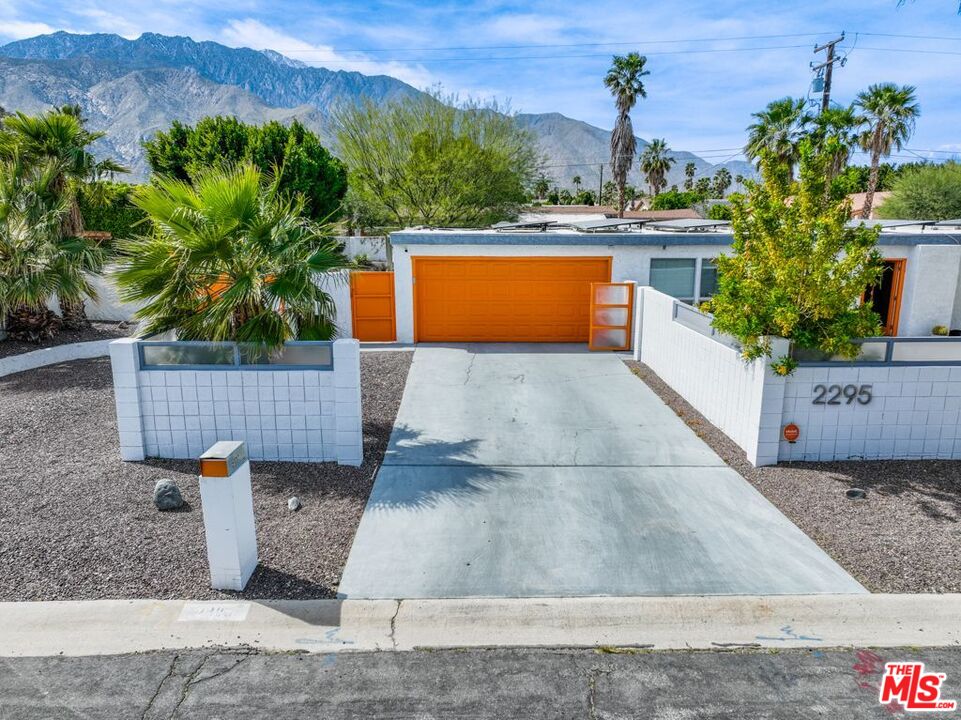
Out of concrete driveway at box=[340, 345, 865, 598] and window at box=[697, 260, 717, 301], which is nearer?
concrete driveway at box=[340, 345, 865, 598]

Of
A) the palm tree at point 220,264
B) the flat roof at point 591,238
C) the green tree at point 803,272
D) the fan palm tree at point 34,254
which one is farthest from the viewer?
the flat roof at point 591,238

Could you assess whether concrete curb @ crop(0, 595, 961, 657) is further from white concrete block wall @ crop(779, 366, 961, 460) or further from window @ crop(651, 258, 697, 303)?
window @ crop(651, 258, 697, 303)

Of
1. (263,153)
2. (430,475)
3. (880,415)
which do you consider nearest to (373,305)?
(430,475)

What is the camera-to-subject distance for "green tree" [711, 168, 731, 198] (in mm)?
83500

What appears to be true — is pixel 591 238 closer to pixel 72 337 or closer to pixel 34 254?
pixel 34 254

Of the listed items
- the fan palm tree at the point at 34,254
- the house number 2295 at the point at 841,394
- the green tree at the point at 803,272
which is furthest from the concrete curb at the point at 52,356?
the house number 2295 at the point at 841,394

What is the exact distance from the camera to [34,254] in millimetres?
12172

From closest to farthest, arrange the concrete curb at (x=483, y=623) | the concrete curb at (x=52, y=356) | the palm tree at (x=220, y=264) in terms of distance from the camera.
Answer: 1. the concrete curb at (x=483, y=623)
2. the palm tree at (x=220, y=264)
3. the concrete curb at (x=52, y=356)

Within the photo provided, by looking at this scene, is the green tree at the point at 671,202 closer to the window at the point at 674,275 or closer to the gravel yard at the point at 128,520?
the window at the point at 674,275

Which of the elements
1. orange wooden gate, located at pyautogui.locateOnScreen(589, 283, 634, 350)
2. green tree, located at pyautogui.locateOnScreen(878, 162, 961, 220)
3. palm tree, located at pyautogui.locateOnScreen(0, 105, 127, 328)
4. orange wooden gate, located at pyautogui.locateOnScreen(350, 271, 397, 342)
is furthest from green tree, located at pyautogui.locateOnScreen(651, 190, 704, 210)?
palm tree, located at pyautogui.locateOnScreen(0, 105, 127, 328)

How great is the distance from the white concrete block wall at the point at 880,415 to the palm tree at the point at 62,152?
13.8 meters

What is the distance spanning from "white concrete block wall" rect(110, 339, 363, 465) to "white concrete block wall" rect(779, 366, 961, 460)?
5007 mm

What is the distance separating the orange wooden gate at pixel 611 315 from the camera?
45.7ft

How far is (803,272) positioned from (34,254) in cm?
1310
